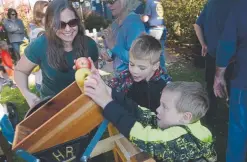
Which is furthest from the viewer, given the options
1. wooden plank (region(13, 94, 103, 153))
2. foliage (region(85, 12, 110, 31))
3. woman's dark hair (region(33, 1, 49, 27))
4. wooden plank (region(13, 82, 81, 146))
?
foliage (region(85, 12, 110, 31))

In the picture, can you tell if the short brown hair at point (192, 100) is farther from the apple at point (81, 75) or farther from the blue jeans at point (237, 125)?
the blue jeans at point (237, 125)

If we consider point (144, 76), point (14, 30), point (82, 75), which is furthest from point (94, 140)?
point (14, 30)

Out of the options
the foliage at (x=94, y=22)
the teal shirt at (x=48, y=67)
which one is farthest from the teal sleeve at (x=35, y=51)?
the foliage at (x=94, y=22)

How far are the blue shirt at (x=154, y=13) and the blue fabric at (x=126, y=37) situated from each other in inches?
87.2

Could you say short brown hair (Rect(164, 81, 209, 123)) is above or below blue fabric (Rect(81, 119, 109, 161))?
above

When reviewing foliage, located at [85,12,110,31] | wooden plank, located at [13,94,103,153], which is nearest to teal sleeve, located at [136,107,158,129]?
wooden plank, located at [13,94,103,153]

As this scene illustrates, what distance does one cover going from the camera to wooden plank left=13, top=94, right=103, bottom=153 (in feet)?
3.94

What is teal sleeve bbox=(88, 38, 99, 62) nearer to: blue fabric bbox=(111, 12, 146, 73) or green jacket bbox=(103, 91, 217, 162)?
blue fabric bbox=(111, 12, 146, 73)

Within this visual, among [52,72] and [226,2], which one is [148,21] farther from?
[52,72]

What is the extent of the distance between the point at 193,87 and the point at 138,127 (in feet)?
1.14

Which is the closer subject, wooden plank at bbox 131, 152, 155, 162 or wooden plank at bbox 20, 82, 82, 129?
wooden plank at bbox 131, 152, 155, 162

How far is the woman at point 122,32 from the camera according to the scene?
8.45 feet

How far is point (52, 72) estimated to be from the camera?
2232 millimetres

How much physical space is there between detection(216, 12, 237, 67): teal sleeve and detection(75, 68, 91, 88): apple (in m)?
1.22
